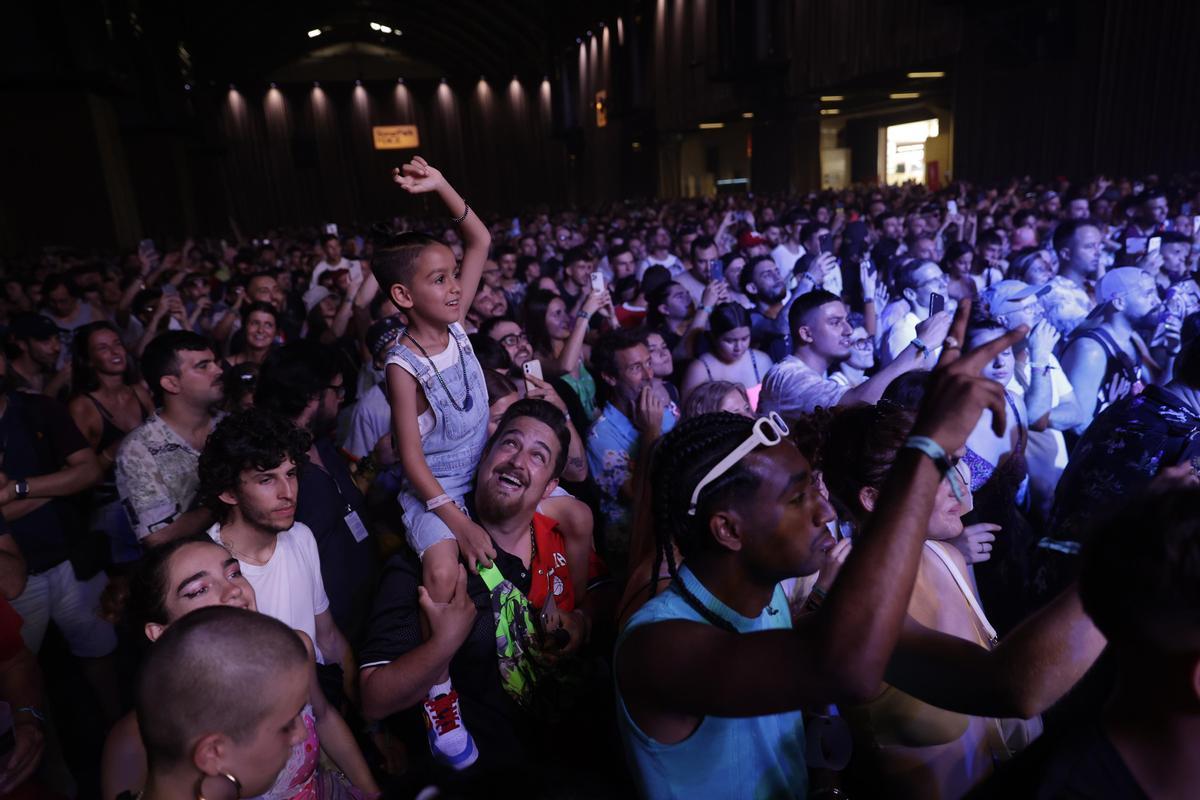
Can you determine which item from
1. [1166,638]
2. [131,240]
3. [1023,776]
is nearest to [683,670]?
[1023,776]

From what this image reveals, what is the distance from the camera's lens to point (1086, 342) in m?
4.16

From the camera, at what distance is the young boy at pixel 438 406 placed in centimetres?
225

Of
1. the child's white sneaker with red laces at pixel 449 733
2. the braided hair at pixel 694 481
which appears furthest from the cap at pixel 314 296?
the braided hair at pixel 694 481

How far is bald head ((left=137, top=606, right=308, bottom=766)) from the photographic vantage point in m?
1.44

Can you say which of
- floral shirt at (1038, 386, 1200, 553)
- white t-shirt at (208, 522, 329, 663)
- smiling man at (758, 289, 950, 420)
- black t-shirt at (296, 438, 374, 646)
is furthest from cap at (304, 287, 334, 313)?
floral shirt at (1038, 386, 1200, 553)

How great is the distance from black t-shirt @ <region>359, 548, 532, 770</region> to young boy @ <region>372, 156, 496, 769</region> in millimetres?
63

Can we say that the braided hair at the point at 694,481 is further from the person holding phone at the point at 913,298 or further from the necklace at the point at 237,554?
the person holding phone at the point at 913,298

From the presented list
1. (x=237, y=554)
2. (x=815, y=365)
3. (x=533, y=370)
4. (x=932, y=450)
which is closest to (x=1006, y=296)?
(x=815, y=365)

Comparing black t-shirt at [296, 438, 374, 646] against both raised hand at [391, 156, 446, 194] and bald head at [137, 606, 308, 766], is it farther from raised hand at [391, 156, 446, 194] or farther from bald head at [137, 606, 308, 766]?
bald head at [137, 606, 308, 766]

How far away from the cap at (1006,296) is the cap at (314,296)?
6.64m

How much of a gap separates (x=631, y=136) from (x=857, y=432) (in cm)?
3099

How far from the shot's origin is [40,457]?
3229 millimetres

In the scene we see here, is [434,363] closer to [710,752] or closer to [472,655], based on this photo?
[472,655]

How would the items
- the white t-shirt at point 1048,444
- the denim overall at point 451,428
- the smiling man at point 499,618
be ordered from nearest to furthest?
the smiling man at point 499,618, the denim overall at point 451,428, the white t-shirt at point 1048,444
